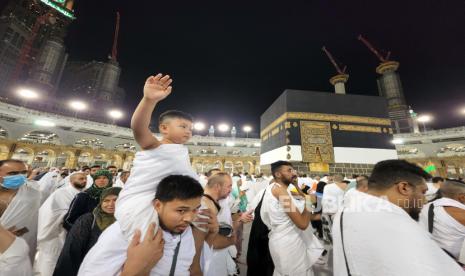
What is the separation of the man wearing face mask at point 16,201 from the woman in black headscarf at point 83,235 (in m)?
0.88

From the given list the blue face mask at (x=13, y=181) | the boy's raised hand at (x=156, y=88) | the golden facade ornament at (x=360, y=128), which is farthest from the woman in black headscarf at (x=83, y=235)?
the golden facade ornament at (x=360, y=128)

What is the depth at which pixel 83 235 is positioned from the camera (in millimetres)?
1699

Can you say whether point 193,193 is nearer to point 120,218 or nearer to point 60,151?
point 120,218

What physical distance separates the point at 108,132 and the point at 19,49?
2329cm

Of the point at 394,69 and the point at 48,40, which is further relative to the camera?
the point at 394,69

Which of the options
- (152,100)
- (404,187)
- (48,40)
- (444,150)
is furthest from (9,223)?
(48,40)

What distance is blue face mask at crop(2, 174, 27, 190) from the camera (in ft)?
6.84

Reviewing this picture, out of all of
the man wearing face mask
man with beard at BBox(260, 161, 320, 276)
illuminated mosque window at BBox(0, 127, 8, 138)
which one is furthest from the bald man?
illuminated mosque window at BBox(0, 127, 8, 138)

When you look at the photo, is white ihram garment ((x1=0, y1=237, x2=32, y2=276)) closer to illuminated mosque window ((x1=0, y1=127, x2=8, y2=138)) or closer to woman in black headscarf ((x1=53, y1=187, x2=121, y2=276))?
woman in black headscarf ((x1=53, y1=187, x2=121, y2=276))

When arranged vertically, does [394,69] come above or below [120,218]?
above

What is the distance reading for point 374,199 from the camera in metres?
1.24

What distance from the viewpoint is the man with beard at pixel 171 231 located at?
96 centimetres

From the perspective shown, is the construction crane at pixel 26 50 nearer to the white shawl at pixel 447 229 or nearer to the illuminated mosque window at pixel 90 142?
the illuminated mosque window at pixel 90 142

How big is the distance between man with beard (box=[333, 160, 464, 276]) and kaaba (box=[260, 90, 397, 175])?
13.4 m
